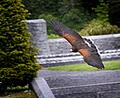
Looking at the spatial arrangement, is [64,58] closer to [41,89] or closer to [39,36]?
[39,36]

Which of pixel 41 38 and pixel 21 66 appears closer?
pixel 21 66

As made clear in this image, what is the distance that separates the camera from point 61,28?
100 inches

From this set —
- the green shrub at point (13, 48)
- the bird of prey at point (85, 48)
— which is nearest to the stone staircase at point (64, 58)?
the green shrub at point (13, 48)

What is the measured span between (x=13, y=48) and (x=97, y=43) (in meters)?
6.49

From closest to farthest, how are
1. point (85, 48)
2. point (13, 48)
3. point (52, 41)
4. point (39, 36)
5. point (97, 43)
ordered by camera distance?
point (85, 48) < point (13, 48) < point (39, 36) < point (52, 41) < point (97, 43)

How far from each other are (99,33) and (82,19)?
176 inches

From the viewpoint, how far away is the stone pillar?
12188 millimetres

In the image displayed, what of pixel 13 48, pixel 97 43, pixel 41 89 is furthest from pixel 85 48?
pixel 97 43

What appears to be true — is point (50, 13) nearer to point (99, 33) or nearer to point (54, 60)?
point (99, 33)

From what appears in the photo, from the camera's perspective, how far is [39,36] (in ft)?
40.3

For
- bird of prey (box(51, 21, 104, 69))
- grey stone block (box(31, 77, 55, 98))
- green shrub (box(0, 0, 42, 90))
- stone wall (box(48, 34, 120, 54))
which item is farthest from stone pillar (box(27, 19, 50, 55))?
bird of prey (box(51, 21, 104, 69))

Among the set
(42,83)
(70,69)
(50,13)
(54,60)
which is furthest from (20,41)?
(50,13)

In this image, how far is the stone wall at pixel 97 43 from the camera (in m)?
12.7

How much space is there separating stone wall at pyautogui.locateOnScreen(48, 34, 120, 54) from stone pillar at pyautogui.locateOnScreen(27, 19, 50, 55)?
38 cm
